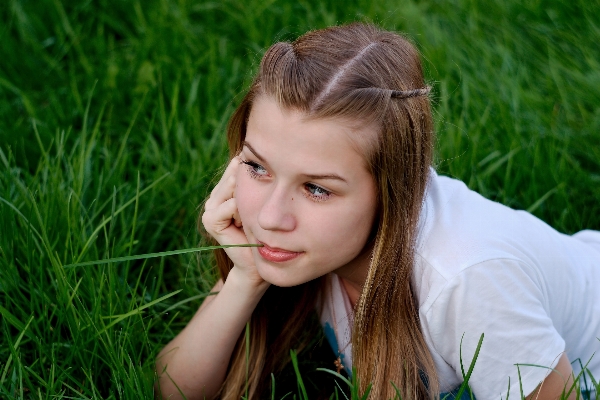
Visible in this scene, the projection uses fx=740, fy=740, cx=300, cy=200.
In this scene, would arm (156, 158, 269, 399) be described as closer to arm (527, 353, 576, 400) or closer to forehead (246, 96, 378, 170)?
forehead (246, 96, 378, 170)

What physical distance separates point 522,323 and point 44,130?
2216mm

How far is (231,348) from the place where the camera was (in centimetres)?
235

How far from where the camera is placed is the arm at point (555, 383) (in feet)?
6.57

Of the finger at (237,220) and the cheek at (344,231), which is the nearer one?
the cheek at (344,231)

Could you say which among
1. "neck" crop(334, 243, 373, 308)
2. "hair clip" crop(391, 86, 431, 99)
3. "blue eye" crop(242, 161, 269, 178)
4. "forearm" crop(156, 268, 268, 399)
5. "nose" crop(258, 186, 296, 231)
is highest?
"hair clip" crop(391, 86, 431, 99)

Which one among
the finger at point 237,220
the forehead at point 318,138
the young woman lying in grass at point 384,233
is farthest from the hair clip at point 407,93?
the finger at point 237,220

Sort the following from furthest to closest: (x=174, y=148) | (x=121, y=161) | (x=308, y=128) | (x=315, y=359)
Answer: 1. (x=174, y=148)
2. (x=121, y=161)
3. (x=315, y=359)
4. (x=308, y=128)

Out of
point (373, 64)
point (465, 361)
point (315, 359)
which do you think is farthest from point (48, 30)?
point (465, 361)

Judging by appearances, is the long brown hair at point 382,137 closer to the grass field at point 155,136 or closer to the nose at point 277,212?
the nose at point 277,212

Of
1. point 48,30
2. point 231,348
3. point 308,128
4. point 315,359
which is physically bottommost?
point 315,359

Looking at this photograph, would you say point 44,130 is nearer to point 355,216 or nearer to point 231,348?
point 231,348

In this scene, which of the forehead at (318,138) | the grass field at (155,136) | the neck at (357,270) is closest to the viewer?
the forehead at (318,138)

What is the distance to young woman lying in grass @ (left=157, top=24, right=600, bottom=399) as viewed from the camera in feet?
6.03

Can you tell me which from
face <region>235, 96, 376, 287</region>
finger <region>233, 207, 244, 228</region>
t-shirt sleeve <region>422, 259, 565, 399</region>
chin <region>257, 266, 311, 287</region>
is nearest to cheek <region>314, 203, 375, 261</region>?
face <region>235, 96, 376, 287</region>
